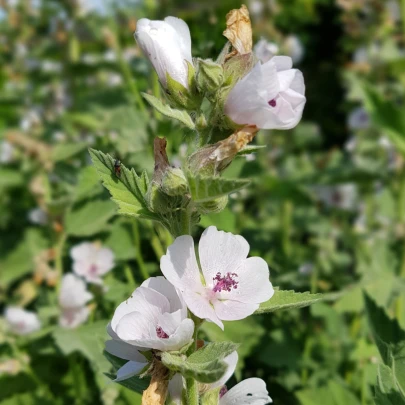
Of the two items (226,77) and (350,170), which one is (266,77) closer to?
(226,77)

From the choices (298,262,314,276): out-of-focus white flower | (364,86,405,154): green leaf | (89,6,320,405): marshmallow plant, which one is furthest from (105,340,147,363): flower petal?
(364,86,405,154): green leaf

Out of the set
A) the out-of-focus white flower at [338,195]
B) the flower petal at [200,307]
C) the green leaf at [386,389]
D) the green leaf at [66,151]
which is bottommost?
the out-of-focus white flower at [338,195]

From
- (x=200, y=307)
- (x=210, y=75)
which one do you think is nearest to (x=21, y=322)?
(x=200, y=307)

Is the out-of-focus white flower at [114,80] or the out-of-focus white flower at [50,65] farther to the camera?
the out-of-focus white flower at [50,65]

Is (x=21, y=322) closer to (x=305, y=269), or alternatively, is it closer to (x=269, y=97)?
(x=305, y=269)

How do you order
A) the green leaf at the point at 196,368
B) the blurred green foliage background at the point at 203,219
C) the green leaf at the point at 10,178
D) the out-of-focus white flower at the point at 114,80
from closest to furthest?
the green leaf at the point at 196,368 < the blurred green foliage background at the point at 203,219 < the green leaf at the point at 10,178 < the out-of-focus white flower at the point at 114,80

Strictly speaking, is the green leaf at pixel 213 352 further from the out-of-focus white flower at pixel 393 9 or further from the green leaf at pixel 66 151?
the out-of-focus white flower at pixel 393 9

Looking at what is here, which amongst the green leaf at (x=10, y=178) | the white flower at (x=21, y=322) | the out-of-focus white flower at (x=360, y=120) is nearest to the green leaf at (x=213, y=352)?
the white flower at (x=21, y=322)
